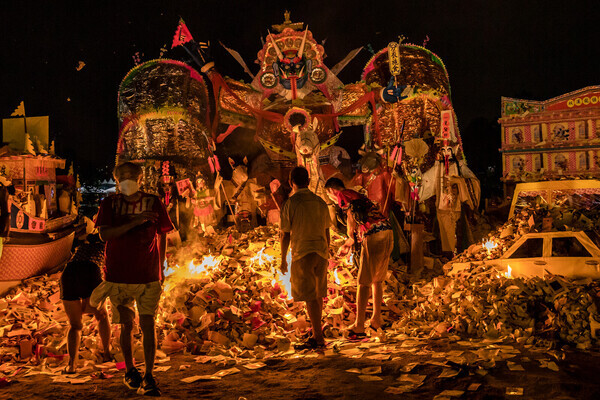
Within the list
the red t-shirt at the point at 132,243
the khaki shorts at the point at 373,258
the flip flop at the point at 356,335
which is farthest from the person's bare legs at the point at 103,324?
the khaki shorts at the point at 373,258

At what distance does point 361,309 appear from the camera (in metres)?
5.44

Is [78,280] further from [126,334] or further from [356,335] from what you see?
[356,335]

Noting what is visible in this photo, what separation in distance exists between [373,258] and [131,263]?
2.73 m

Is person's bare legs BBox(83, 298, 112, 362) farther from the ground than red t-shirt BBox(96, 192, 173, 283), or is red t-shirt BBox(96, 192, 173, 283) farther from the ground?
red t-shirt BBox(96, 192, 173, 283)

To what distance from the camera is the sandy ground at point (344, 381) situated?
3486 mm

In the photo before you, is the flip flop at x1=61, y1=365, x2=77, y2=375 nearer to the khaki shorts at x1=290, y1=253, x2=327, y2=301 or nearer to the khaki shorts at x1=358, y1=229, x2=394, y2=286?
the khaki shorts at x1=290, y1=253, x2=327, y2=301

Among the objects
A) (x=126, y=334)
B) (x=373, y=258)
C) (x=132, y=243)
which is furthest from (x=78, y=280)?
(x=373, y=258)

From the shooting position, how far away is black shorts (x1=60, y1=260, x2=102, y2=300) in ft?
14.8

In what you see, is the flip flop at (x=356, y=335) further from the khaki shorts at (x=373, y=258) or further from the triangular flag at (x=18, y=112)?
the triangular flag at (x=18, y=112)

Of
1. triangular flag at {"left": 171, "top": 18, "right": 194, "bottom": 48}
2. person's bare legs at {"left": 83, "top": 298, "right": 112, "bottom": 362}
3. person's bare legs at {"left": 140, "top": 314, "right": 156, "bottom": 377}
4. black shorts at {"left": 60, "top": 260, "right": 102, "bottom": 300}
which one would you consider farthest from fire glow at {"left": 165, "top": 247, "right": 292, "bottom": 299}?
triangular flag at {"left": 171, "top": 18, "right": 194, "bottom": 48}

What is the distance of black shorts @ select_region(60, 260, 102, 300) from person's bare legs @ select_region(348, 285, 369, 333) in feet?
9.01

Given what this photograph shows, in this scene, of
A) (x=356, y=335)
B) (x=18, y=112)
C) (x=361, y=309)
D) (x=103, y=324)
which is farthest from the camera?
(x=18, y=112)

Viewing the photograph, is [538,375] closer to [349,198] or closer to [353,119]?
[349,198]

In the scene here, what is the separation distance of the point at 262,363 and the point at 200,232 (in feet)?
24.7
